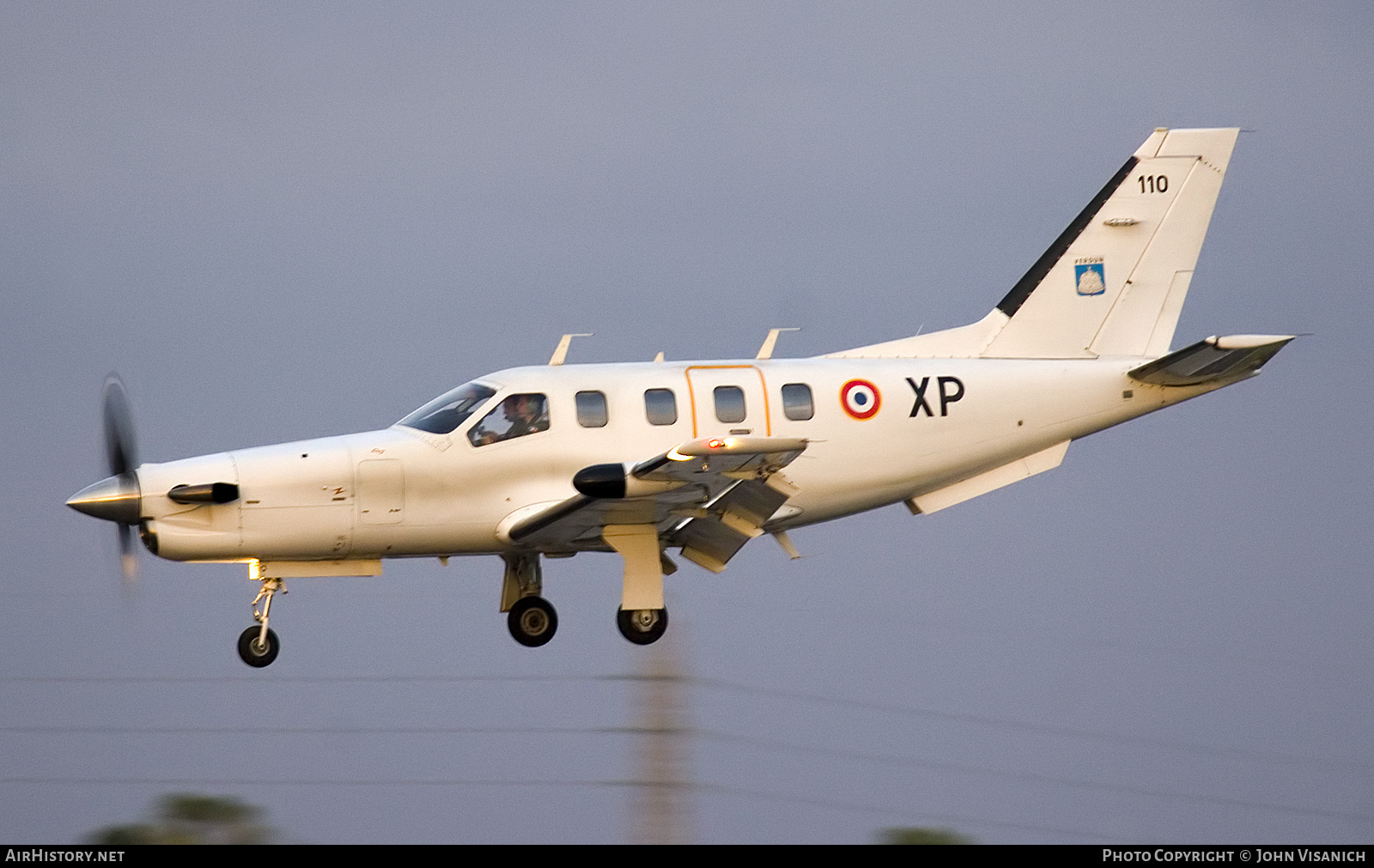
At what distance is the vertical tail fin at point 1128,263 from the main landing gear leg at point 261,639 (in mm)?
8227

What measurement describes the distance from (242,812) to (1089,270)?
11914mm

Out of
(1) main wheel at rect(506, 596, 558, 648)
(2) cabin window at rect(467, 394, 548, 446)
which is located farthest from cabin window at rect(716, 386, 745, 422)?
(1) main wheel at rect(506, 596, 558, 648)

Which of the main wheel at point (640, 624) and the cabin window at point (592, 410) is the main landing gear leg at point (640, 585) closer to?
the main wheel at point (640, 624)

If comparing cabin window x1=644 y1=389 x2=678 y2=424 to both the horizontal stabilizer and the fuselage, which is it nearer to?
the fuselage

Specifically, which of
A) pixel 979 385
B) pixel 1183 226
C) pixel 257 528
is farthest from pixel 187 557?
pixel 1183 226

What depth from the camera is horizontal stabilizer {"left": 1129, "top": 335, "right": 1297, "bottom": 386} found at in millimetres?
17594

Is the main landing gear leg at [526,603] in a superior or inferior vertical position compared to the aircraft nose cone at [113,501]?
inferior

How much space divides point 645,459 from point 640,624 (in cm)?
166

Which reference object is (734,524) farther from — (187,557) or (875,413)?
(187,557)

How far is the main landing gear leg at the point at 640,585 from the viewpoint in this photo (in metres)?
17.2

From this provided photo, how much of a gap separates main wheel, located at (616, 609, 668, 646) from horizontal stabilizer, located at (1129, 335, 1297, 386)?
590 cm

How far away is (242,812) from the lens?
11.7 metres

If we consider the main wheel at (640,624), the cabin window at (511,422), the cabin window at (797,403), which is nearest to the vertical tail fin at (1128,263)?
the cabin window at (797,403)
